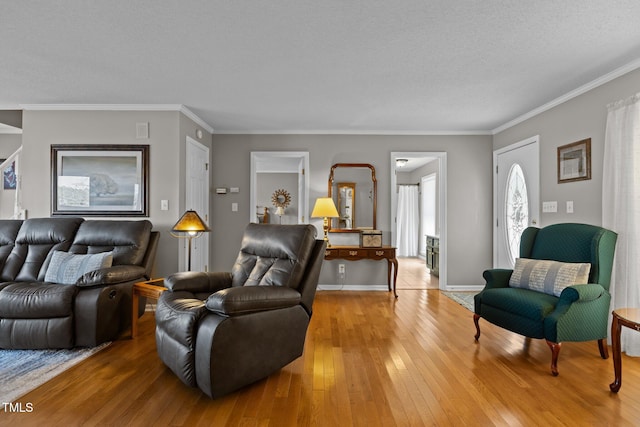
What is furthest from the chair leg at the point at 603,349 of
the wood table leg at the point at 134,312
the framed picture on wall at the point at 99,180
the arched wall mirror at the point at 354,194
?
the framed picture on wall at the point at 99,180

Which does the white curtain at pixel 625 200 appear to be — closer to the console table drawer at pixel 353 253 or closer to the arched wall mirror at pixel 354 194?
the console table drawer at pixel 353 253

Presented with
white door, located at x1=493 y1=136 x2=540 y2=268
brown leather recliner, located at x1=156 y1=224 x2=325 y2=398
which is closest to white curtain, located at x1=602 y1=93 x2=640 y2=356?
white door, located at x1=493 y1=136 x2=540 y2=268

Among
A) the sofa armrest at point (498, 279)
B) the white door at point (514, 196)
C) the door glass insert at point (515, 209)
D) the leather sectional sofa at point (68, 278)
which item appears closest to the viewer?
the leather sectional sofa at point (68, 278)

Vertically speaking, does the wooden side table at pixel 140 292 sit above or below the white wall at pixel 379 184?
below

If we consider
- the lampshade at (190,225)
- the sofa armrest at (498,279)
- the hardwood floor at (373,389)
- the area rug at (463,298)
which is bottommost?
the area rug at (463,298)

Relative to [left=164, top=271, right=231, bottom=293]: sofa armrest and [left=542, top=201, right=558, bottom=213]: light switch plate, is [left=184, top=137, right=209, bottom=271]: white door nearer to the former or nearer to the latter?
[left=164, top=271, right=231, bottom=293]: sofa armrest

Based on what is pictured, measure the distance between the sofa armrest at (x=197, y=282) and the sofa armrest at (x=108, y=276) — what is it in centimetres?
59

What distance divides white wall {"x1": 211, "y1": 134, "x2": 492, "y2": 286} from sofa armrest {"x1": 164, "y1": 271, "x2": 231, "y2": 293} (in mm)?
2312

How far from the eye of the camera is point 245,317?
6.75 ft

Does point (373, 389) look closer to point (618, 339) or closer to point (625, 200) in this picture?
point (618, 339)

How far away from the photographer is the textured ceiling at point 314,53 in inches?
83.7

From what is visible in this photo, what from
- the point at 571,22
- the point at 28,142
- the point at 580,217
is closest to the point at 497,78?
the point at 571,22

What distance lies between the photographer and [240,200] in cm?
514

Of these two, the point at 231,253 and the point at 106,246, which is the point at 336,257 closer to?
the point at 231,253
